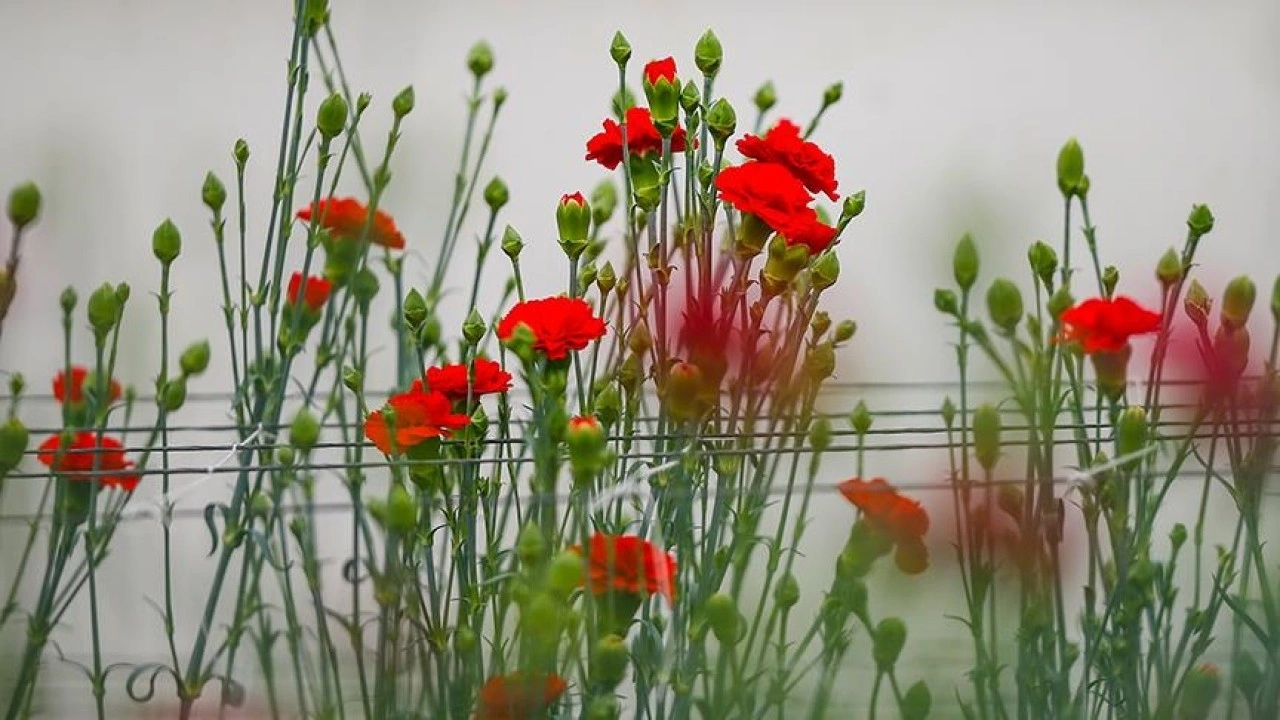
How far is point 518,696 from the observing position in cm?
63

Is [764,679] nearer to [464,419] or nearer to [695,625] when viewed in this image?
[695,625]

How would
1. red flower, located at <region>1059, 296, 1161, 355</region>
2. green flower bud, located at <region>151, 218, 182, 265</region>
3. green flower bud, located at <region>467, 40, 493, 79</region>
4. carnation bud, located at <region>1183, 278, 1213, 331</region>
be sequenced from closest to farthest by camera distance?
red flower, located at <region>1059, 296, 1161, 355</region>, carnation bud, located at <region>1183, 278, 1213, 331</region>, green flower bud, located at <region>151, 218, 182, 265</region>, green flower bud, located at <region>467, 40, 493, 79</region>

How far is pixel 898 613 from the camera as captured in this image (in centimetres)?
58

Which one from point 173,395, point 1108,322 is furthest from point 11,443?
point 1108,322

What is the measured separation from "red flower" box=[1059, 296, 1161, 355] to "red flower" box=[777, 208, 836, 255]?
135 mm

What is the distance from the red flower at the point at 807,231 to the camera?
747 millimetres

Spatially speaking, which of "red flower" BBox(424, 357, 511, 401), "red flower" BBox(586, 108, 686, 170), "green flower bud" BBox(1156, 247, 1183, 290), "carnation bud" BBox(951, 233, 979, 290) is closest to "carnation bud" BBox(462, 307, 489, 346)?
"red flower" BBox(424, 357, 511, 401)

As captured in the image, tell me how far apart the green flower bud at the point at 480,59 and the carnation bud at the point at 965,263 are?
366 millimetres

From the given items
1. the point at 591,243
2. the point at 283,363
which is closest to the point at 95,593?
the point at 283,363

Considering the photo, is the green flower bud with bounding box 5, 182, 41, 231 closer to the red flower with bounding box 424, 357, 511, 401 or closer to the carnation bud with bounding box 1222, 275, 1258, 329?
the red flower with bounding box 424, 357, 511, 401

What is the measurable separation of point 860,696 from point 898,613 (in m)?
0.06

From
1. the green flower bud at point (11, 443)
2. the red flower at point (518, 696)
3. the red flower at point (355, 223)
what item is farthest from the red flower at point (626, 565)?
the red flower at point (355, 223)

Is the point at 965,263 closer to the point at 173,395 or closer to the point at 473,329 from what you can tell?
the point at 473,329

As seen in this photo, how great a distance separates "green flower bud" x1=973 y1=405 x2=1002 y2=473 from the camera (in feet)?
2.03
